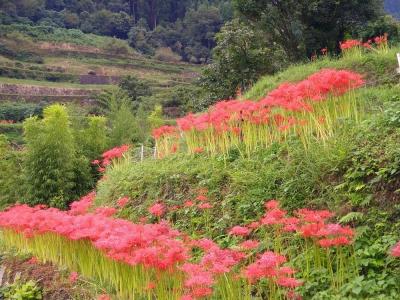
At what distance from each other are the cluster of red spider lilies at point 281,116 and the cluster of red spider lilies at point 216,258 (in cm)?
183

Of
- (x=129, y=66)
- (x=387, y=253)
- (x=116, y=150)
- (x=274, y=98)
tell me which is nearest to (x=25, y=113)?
(x=129, y=66)

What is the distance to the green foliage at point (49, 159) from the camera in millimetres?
14250

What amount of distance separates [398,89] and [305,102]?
235 centimetres

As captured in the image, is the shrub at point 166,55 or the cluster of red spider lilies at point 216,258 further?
the shrub at point 166,55

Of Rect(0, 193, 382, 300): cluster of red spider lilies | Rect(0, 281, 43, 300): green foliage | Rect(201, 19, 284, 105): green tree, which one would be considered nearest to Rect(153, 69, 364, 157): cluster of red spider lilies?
Rect(0, 193, 382, 300): cluster of red spider lilies

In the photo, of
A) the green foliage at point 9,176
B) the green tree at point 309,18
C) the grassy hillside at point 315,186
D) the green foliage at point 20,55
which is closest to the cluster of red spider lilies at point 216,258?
the grassy hillside at point 315,186

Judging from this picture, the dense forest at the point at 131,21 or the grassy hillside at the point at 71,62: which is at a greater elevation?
the dense forest at the point at 131,21

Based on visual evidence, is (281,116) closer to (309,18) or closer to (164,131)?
Answer: (164,131)

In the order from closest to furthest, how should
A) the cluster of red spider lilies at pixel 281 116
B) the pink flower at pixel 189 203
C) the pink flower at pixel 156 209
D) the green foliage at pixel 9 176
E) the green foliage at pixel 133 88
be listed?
the pink flower at pixel 156 209
the cluster of red spider lilies at pixel 281 116
the pink flower at pixel 189 203
the green foliage at pixel 9 176
the green foliage at pixel 133 88

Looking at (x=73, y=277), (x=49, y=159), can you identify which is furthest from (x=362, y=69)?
(x=49, y=159)

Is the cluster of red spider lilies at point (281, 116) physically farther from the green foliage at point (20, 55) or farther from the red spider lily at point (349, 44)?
the green foliage at point (20, 55)

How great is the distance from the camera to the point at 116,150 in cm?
991

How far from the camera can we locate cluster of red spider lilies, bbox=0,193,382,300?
358 cm

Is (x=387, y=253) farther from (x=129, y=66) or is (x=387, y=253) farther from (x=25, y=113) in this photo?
(x=129, y=66)
